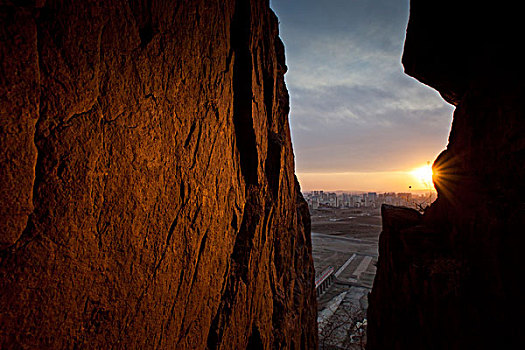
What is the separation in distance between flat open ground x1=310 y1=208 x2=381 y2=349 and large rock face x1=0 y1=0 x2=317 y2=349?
12631 mm

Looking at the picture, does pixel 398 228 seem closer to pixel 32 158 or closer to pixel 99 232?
pixel 99 232

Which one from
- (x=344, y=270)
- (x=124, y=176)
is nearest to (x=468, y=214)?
(x=124, y=176)

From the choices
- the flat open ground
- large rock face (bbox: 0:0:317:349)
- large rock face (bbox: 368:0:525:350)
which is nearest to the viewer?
large rock face (bbox: 0:0:317:349)

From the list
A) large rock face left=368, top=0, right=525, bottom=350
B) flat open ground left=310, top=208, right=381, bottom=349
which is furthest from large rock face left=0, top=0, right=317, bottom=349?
flat open ground left=310, top=208, right=381, bottom=349

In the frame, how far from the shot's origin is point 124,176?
7.11 feet

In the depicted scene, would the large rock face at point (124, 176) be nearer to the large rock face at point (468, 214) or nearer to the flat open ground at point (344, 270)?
the large rock face at point (468, 214)

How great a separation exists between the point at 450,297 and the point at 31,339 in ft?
24.0

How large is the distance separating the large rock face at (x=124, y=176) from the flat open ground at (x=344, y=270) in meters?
12.6

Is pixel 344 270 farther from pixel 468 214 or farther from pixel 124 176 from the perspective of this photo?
pixel 124 176

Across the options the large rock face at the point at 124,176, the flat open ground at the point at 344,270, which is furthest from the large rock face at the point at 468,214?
the flat open ground at the point at 344,270

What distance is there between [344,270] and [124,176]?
27643 mm

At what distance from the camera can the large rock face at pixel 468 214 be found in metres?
4.73

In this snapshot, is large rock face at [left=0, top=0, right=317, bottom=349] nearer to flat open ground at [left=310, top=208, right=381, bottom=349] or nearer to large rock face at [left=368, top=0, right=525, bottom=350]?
large rock face at [left=368, top=0, right=525, bottom=350]

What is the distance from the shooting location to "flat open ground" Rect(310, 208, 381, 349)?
15.3m
